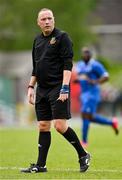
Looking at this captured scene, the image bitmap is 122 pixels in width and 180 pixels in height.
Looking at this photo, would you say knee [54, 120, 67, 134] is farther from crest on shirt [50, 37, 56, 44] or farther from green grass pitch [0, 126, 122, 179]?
crest on shirt [50, 37, 56, 44]

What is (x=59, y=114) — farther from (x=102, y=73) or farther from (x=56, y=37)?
(x=102, y=73)

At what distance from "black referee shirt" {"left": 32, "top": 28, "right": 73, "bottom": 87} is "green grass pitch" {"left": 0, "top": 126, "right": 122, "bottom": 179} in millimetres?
1289

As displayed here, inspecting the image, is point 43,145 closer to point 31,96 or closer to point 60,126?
point 60,126

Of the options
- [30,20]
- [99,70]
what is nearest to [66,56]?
[99,70]

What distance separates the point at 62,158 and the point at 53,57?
3.42 meters

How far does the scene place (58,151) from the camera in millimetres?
16391

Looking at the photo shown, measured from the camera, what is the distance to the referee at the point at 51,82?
11.4 metres

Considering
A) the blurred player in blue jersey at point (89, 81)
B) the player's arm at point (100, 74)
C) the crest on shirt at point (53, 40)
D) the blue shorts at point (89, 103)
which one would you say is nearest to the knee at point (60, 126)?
the crest on shirt at point (53, 40)

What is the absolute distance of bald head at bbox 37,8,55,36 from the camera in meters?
11.3

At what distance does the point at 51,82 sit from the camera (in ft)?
38.1

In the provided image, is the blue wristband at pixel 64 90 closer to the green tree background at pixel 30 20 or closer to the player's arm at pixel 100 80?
the player's arm at pixel 100 80

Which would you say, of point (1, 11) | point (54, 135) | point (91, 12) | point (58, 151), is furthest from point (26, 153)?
point (91, 12)

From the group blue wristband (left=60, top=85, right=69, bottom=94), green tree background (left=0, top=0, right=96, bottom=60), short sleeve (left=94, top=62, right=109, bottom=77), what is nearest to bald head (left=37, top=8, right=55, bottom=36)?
blue wristband (left=60, top=85, right=69, bottom=94)

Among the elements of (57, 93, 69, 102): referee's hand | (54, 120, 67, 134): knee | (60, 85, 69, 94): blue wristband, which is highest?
(60, 85, 69, 94): blue wristband
